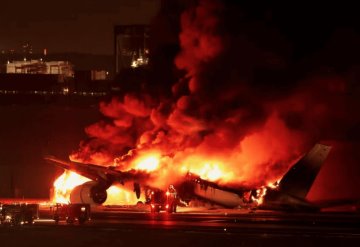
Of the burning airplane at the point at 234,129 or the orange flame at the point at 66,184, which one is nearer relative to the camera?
the burning airplane at the point at 234,129

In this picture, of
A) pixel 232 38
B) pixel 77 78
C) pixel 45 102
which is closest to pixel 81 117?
pixel 45 102

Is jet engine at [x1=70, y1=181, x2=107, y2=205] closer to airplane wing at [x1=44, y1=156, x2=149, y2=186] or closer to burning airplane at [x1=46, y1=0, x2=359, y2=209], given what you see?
burning airplane at [x1=46, y1=0, x2=359, y2=209]

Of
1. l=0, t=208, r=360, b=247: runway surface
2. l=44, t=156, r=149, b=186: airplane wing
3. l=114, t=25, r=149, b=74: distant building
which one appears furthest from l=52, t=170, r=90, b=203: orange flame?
l=114, t=25, r=149, b=74: distant building

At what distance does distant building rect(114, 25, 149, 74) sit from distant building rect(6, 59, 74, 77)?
2784 centimetres

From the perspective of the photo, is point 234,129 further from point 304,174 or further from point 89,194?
point 89,194

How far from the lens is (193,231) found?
41000 millimetres

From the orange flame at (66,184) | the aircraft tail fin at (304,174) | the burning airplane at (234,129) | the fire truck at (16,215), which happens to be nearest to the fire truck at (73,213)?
the fire truck at (16,215)

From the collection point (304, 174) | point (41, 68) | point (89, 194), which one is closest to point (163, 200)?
point (89, 194)

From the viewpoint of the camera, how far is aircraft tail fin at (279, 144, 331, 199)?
6200cm

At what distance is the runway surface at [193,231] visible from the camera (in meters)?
36.5

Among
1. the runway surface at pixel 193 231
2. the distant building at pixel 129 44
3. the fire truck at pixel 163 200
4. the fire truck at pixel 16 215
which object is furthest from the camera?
the distant building at pixel 129 44

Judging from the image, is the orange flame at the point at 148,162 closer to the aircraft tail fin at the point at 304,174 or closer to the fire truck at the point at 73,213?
the aircraft tail fin at the point at 304,174

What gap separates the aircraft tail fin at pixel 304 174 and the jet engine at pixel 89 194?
15.4 metres

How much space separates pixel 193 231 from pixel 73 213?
9.42m
